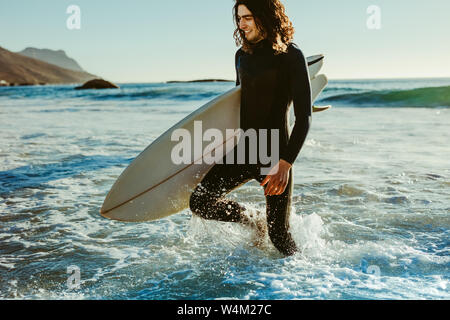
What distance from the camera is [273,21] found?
7.77ft

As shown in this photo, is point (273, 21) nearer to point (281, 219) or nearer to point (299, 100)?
point (299, 100)

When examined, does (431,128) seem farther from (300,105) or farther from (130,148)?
(300,105)

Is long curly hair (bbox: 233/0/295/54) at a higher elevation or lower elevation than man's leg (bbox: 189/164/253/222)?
higher

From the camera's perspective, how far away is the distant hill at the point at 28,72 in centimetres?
11975

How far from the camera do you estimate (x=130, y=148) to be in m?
7.14

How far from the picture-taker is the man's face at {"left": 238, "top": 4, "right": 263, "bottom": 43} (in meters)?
2.37

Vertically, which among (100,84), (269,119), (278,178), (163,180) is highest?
(100,84)

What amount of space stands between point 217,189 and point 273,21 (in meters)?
1.03

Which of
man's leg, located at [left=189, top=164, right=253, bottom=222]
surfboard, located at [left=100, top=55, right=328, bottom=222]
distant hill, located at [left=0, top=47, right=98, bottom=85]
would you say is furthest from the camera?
distant hill, located at [left=0, top=47, right=98, bottom=85]
